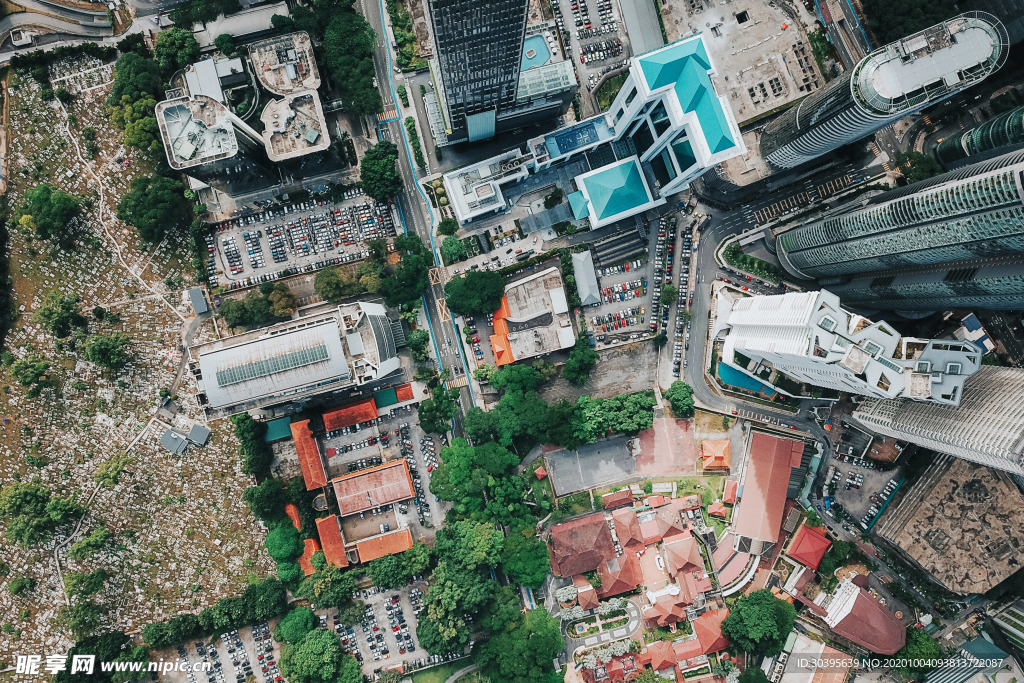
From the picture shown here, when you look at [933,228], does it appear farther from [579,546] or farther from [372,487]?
[372,487]

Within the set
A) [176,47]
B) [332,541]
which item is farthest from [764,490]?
[176,47]

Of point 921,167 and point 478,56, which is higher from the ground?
point 478,56

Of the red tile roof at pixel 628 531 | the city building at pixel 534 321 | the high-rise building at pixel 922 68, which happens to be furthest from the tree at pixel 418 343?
the high-rise building at pixel 922 68

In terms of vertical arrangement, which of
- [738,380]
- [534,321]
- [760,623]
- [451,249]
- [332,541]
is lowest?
[760,623]

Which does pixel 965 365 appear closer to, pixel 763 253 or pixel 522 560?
pixel 763 253

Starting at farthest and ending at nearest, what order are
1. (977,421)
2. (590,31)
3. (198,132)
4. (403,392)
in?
1. (590,31)
2. (403,392)
3. (198,132)
4. (977,421)

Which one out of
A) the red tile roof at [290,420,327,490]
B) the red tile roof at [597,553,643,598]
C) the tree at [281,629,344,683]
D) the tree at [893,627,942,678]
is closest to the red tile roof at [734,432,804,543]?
the red tile roof at [597,553,643,598]

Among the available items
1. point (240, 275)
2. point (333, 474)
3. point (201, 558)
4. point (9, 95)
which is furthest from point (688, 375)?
point (9, 95)

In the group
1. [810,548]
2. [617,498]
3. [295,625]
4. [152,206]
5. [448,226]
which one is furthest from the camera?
[617,498]

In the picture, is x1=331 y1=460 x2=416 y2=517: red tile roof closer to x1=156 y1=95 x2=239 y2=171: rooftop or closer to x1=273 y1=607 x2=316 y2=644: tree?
x1=273 y1=607 x2=316 y2=644: tree

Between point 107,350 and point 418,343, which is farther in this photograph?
point 418,343
